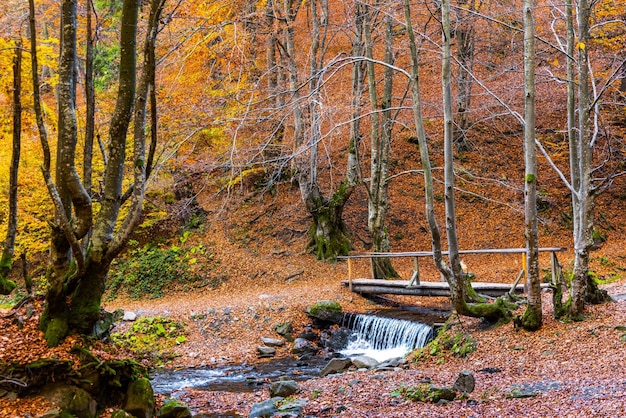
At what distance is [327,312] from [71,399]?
754cm

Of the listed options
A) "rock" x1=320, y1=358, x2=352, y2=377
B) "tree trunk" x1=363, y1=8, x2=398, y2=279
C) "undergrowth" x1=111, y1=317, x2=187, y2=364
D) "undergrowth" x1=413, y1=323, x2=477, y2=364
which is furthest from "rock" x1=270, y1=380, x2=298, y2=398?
"tree trunk" x1=363, y1=8, x2=398, y2=279

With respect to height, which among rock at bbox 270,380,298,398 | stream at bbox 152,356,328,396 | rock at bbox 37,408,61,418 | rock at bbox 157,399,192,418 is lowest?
stream at bbox 152,356,328,396

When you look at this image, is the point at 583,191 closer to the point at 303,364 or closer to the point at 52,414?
the point at 303,364

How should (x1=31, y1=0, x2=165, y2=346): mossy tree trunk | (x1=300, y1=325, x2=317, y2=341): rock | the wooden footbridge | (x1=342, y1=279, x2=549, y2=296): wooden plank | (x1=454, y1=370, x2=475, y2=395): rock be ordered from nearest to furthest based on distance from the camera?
(x1=31, y1=0, x2=165, y2=346): mossy tree trunk → (x1=454, y1=370, x2=475, y2=395): rock → the wooden footbridge → (x1=342, y1=279, x2=549, y2=296): wooden plank → (x1=300, y1=325, x2=317, y2=341): rock

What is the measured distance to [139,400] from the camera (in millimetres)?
6109

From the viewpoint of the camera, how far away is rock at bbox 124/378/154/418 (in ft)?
19.7

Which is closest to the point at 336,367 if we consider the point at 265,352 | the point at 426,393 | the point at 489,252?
the point at 265,352

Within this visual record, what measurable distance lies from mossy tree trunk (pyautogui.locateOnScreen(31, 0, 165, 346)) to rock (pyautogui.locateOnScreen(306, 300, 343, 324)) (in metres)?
6.87

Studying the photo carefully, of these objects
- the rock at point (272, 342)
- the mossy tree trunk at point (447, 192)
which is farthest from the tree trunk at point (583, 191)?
Result: the rock at point (272, 342)

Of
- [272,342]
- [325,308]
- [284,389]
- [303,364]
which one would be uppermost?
[325,308]

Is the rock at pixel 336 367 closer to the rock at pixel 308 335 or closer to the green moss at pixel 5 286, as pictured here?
the rock at pixel 308 335

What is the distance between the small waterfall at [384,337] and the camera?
10734mm

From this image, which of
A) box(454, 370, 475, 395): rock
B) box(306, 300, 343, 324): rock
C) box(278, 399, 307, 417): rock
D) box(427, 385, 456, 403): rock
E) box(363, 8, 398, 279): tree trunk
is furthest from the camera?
box(363, 8, 398, 279): tree trunk

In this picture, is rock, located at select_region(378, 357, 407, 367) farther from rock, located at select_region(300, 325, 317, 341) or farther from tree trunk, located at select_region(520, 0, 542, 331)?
rock, located at select_region(300, 325, 317, 341)
